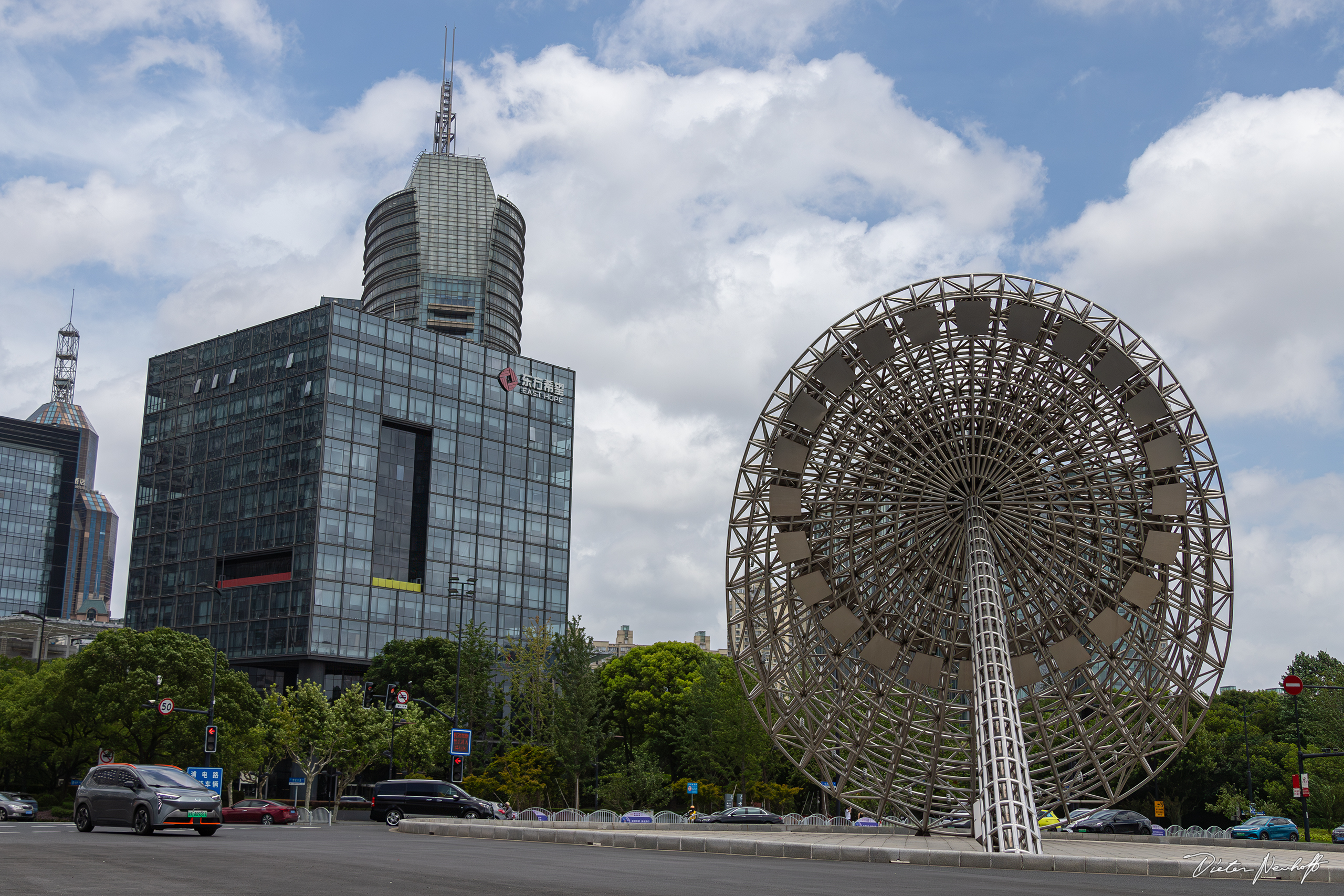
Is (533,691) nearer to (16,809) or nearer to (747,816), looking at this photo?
(747,816)

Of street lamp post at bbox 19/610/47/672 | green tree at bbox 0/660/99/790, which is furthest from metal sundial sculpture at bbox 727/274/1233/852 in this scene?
street lamp post at bbox 19/610/47/672

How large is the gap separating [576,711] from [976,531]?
4229 cm

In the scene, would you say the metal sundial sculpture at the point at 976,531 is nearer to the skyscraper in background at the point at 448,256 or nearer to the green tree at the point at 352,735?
the green tree at the point at 352,735

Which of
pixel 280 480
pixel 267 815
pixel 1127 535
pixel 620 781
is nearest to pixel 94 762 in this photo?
pixel 267 815

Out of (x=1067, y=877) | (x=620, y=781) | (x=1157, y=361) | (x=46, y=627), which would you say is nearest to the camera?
(x=1067, y=877)

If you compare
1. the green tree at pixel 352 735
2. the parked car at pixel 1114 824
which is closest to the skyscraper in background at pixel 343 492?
the green tree at pixel 352 735

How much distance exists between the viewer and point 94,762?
232 feet

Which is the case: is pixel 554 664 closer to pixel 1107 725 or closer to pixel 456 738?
pixel 456 738

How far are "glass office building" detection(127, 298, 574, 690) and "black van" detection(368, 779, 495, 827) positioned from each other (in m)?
57.9

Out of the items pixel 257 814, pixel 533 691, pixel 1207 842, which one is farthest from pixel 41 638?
pixel 1207 842

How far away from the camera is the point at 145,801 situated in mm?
26375

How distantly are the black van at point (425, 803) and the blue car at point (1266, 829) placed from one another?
107 ft

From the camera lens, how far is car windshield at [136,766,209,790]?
26.9 meters

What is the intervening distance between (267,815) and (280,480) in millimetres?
69282
